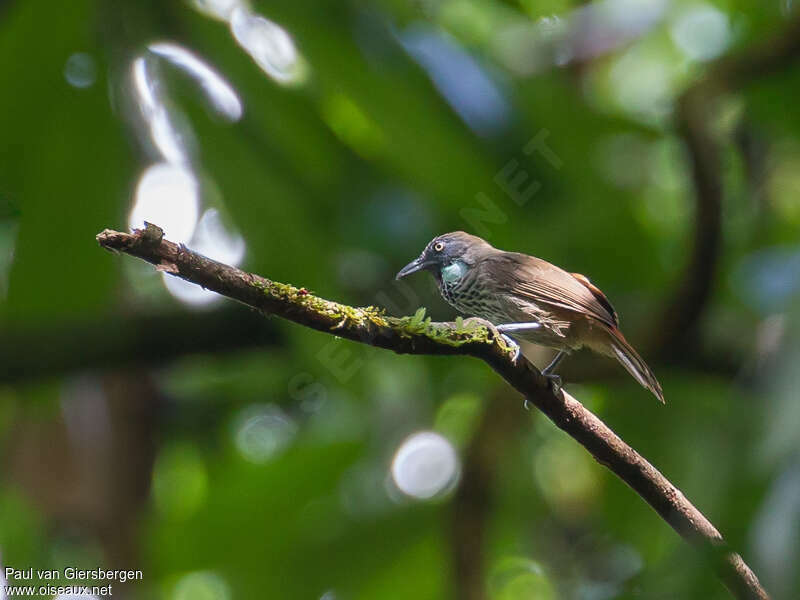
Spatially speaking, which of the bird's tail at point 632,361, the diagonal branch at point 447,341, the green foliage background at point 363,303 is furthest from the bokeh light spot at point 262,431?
the diagonal branch at point 447,341

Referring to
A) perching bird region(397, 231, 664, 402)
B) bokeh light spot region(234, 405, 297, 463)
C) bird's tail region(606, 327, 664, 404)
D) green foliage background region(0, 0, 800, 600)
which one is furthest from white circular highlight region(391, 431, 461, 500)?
bird's tail region(606, 327, 664, 404)

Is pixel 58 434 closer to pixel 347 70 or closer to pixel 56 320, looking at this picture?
pixel 56 320

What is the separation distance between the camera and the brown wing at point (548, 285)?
2207mm

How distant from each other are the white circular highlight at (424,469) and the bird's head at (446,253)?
250cm

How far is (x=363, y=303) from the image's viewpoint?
3.49 m

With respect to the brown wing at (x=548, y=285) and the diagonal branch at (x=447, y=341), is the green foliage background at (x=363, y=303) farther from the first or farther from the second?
the brown wing at (x=548, y=285)

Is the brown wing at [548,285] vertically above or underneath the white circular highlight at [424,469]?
above

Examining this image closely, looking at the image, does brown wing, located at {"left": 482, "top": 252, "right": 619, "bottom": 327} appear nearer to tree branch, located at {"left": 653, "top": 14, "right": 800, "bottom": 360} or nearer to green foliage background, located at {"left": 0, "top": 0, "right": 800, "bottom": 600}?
green foliage background, located at {"left": 0, "top": 0, "right": 800, "bottom": 600}

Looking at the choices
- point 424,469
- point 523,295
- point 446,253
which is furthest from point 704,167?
point 424,469

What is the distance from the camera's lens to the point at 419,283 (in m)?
3.04

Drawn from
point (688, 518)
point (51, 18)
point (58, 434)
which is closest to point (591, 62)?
point (51, 18)

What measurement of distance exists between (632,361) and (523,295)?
39 cm

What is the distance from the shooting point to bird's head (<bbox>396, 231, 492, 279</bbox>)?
2.36 meters

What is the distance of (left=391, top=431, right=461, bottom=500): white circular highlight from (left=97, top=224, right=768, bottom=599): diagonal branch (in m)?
3.21
